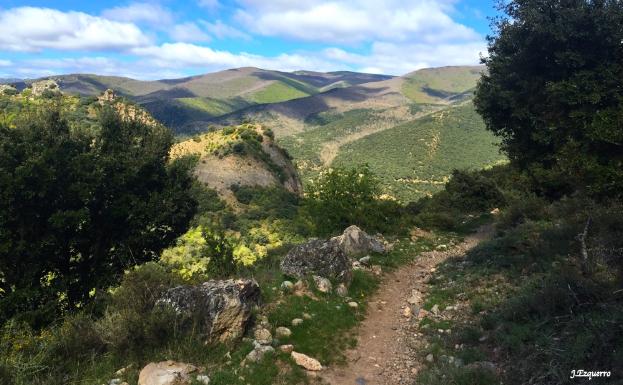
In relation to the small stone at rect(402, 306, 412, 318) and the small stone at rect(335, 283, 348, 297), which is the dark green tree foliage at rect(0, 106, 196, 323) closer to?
the small stone at rect(335, 283, 348, 297)

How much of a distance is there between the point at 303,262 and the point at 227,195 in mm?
62254

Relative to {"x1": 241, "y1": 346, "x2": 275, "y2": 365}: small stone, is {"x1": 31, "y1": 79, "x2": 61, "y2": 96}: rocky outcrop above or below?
above

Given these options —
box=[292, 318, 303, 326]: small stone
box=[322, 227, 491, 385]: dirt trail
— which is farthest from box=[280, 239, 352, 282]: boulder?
box=[292, 318, 303, 326]: small stone

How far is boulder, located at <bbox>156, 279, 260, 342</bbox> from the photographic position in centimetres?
952

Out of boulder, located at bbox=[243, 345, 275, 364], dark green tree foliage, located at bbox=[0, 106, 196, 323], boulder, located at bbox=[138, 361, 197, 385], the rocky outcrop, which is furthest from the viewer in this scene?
the rocky outcrop

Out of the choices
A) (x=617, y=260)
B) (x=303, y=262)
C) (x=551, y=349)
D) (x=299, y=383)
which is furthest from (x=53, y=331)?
(x=617, y=260)

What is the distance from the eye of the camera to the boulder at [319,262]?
549 inches

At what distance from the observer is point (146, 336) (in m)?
9.07

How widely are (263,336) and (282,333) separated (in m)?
0.55

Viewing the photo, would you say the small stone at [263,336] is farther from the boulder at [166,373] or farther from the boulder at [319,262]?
the boulder at [319,262]

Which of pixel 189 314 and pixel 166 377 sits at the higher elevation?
pixel 189 314

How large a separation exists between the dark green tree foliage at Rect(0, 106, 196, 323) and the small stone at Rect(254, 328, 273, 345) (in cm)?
788

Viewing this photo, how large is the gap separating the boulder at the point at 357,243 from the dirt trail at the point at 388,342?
2.08 metres

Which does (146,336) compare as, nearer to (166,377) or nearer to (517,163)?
(166,377)
